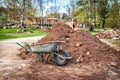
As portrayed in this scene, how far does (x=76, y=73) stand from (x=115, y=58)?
2.77 metres

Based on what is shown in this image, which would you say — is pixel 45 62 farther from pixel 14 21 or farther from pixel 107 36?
pixel 14 21

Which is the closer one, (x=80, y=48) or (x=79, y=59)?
(x=79, y=59)

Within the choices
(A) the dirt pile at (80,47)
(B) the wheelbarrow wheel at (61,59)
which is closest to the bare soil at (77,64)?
(A) the dirt pile at (80,47)

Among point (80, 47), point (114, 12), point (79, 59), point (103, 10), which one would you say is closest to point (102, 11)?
point (103, 10)

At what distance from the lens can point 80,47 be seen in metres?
10.2

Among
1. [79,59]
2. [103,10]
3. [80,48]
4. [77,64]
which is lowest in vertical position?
[77,64]

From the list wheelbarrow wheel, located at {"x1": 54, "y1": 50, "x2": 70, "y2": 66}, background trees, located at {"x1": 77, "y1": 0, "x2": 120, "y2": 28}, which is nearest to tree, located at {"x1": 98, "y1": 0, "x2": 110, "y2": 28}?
background trees, located at {"x1": 77, "y1": 0, "x2": 120, "y2": 28}

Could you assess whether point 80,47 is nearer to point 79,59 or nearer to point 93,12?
point 79,59

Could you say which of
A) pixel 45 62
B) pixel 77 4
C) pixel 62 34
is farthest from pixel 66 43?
pixel 77 4

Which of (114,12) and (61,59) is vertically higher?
(114,12)

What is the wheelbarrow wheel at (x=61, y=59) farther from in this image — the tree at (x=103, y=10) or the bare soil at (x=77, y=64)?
the tree at (x=103, y=10)

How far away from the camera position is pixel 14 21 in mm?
54125

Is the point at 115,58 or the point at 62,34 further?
the point at 62,34

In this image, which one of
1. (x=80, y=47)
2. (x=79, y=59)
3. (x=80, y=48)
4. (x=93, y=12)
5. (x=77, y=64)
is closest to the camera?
(x=77, y=64)
